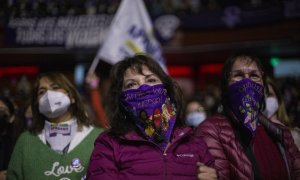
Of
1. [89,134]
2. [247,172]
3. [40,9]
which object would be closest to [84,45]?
[40,9]

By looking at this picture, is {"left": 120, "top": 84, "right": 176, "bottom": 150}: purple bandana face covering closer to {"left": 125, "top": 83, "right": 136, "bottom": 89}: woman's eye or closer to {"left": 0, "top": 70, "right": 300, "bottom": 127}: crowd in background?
{"left": 125, "top": 83, "right": 136, "bottom": 89}: woman's eye

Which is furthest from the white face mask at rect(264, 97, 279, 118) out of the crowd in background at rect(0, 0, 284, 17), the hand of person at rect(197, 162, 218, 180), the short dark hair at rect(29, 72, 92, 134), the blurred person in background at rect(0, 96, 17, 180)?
the crowd in background at rect(0, 0, 284, 17)

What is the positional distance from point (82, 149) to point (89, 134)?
0.16 metres

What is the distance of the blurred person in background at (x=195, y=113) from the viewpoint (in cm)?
497

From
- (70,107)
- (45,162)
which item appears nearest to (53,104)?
(70,107)

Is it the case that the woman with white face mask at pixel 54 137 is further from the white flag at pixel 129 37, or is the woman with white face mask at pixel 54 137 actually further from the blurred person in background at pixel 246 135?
the white flag at pixel 129 37

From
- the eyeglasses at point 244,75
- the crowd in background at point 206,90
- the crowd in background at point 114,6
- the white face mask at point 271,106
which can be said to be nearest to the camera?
the eyeglasses at point 244,75

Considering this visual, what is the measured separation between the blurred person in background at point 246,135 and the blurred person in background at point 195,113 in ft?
8.12

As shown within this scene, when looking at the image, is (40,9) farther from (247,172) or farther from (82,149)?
(247,172)

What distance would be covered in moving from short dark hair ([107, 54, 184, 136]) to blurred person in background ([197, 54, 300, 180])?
0.70 ft

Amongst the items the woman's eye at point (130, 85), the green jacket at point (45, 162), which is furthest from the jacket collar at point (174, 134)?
the green jacket at point (45, 162)

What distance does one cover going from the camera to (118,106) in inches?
89.9

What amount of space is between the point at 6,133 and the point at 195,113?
7.79ft

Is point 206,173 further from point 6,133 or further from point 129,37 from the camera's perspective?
point 129,37
